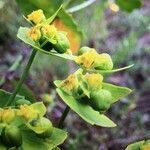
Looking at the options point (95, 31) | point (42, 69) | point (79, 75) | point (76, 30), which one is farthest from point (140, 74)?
point (79, 75)

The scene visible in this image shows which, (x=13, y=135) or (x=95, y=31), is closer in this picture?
(x=13, y=135)

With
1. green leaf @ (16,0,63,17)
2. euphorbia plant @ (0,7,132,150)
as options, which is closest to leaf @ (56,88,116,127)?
euphorbia plant @ (0,7,132,150)

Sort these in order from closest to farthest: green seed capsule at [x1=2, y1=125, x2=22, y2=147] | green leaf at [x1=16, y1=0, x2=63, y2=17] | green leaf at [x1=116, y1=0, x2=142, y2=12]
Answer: green seed capsule at [x1=2, y1=125, x2=22, y2=147] → green leaf at [x1=16, y1=0, x2=63, y2=17] → green leaf at [x1=116, y1=0, x2=142, y2=12]

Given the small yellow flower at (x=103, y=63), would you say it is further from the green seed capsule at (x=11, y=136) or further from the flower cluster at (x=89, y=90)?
the green seed capsule at (x=11, y=136)

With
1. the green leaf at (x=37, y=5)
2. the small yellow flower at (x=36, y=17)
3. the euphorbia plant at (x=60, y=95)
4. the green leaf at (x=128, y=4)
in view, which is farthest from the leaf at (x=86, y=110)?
the green leaf at (x=128, y=4)

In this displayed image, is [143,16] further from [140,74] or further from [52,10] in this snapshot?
[52,10]

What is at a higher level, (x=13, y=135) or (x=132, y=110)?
(x=13, y=135)

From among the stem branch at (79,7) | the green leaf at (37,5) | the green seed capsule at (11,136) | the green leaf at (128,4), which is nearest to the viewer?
→ the green seed capsule at (11,136)

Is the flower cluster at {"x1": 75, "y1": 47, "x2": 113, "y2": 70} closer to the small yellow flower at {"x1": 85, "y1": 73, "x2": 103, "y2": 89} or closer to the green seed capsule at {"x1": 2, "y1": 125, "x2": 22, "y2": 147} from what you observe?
the small yellow flower at {"x1": 85, "y1": 73, "x2": 103, "y2": 89}
